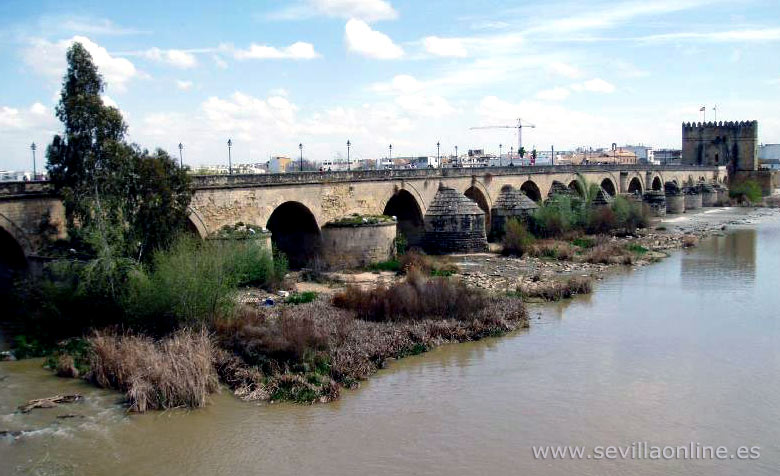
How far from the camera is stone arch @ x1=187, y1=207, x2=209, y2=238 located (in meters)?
16.7

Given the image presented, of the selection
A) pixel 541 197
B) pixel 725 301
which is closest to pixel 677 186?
pixel 541 197

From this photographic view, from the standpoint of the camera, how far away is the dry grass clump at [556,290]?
55.8 feet

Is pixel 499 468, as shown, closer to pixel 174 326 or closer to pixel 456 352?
pixel 456 352

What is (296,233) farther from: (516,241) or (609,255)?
(609,255)

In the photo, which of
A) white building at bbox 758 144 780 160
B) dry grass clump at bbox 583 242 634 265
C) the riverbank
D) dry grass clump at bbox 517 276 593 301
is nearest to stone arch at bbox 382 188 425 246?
the riverbank

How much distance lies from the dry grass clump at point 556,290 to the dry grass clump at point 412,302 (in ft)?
8.53

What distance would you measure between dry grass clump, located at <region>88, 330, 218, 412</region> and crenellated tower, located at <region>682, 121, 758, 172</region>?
5827cm

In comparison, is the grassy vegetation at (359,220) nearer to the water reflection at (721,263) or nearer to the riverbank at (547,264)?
the riverbank at (547,264)

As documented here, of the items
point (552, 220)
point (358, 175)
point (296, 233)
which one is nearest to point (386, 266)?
point (296, 233)

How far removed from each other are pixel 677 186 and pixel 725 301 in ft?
105

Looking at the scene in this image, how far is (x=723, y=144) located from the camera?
61281mm

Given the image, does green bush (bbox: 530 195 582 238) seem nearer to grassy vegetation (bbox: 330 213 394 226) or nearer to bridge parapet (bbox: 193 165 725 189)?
bridge parapet (bbox: 193 165 725 189)

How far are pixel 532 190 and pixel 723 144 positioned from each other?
116ft

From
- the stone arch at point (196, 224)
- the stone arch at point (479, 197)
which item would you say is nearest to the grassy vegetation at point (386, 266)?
the stone arch at point (196, 224)
